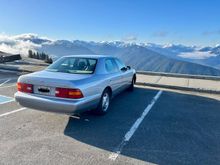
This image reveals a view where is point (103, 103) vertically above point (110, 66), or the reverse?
point (110, 66)

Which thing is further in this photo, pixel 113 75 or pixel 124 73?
pixel 124 73

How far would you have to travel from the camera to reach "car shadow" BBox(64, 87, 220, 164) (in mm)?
3795

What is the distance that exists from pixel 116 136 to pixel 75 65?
2.22 m

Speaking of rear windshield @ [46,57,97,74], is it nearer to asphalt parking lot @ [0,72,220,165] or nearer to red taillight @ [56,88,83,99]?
red taillight @ [56,88,83,99]

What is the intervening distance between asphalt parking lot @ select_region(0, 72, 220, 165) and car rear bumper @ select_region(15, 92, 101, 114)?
0.49 metres

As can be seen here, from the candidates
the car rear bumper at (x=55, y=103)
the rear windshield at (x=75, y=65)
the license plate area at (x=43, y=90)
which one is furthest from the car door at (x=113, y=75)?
the license plate area at (x=43, y=90)

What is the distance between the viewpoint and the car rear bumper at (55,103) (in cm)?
446

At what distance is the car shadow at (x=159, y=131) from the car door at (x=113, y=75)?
0.57 meters

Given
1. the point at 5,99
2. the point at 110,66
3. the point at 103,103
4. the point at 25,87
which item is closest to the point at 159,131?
the point at 103,103

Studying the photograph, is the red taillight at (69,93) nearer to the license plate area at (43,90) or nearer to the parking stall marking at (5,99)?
the license plate area at (43,90)

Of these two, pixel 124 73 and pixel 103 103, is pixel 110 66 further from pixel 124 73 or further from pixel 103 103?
pixel 103 103

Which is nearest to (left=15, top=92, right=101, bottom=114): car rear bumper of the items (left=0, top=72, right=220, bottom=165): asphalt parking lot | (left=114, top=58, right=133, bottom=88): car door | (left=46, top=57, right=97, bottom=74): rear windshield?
(left=0, top=72, right=220, bottom=165): asphalt parking lot

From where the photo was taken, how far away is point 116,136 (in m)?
4.46

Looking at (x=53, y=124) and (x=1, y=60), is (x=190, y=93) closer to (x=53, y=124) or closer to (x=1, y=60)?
(x=53, y=124)
